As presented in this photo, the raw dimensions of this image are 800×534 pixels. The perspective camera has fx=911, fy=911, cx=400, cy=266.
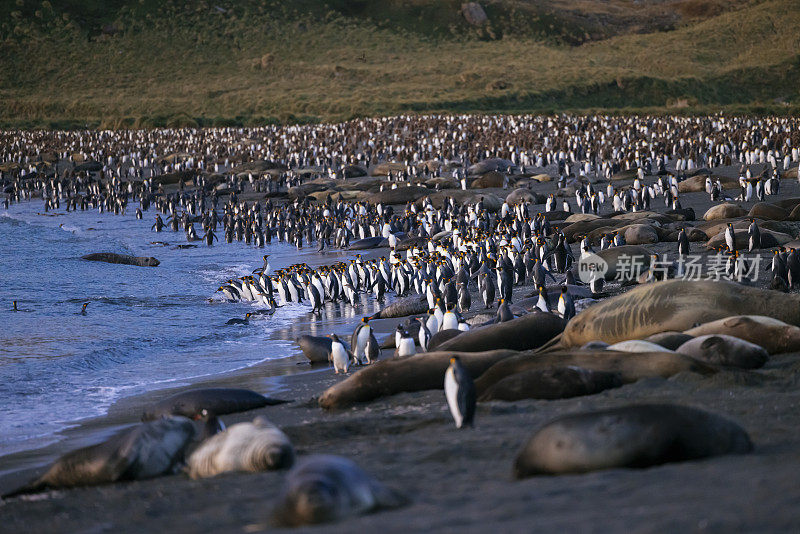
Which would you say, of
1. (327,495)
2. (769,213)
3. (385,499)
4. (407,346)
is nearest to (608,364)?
(407,346)

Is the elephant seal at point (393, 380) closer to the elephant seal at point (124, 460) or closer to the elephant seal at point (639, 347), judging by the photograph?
the elephant seal at point (639, 347)

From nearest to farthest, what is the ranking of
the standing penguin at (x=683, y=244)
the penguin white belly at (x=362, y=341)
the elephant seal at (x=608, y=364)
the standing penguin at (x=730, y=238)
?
the elephant seal at (x=608, y=364) < the penguin white belly at (x=362, y=341) < the standing penguin at (x=730, y=238) < the standing penguin at (x=683, y=244)

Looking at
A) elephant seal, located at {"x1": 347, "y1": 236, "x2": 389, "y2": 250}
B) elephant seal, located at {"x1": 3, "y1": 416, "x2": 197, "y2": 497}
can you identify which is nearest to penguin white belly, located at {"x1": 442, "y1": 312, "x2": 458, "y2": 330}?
elephant seal, located at {"x1": 3, "y1": 416, "x2": 197, "y2": 497}

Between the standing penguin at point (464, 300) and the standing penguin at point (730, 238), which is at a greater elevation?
the standing penguin at point (730, 238)

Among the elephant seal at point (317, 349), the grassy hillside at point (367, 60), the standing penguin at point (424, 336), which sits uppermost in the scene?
the grassy hillside at point (367, 60)

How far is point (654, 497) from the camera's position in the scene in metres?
3.89

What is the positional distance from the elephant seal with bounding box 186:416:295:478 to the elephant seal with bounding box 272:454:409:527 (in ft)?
3.83

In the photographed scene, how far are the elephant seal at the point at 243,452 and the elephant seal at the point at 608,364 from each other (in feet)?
6.86

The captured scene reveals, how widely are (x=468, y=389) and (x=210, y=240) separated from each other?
2203cm

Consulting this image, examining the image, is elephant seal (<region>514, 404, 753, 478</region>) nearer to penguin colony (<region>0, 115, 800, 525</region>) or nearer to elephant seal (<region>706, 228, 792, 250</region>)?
penguin colony (<region>0, 115, 800, 525</region>)

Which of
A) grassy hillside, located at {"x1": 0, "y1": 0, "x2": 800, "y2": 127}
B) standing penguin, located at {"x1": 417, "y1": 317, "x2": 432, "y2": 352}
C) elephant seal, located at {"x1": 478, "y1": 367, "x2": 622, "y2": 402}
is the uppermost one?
grassy hillside, located at {"x1": 0, "y1": 0, "x2": 800, "y2": 127}

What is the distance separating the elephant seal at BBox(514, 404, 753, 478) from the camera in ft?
14.9

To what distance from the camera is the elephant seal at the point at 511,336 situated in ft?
29.1

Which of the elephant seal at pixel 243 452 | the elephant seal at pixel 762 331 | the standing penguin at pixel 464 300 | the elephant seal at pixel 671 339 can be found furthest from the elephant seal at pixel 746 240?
the elephant seal at pixel 243 452
